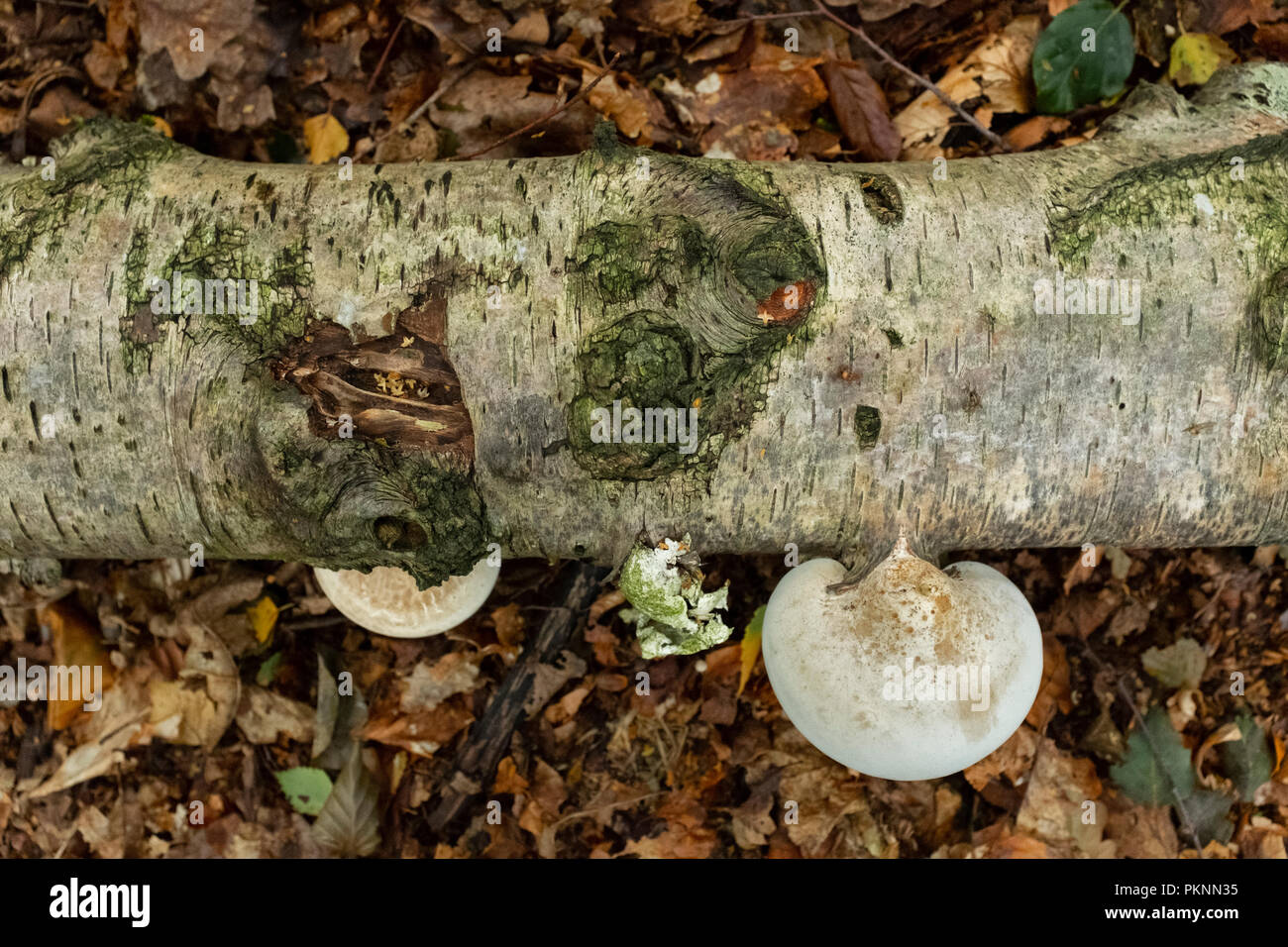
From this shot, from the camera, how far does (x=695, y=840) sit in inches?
138

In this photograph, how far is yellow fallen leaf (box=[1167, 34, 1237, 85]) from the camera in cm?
325

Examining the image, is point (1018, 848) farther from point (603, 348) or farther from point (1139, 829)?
point (603, 348)

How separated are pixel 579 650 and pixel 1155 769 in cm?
240

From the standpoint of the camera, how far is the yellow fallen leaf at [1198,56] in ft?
10.7

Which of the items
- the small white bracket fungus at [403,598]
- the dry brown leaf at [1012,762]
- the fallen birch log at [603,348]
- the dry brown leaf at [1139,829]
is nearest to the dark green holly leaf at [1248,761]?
the dry brown leaf at [1139,829]

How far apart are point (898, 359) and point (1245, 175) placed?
3.62 ft

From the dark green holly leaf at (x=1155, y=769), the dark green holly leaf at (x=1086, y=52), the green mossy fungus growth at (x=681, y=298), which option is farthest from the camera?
the dark green holly leaf at (x=1155, y=769)

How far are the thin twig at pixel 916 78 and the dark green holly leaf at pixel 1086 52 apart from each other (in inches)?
9.6

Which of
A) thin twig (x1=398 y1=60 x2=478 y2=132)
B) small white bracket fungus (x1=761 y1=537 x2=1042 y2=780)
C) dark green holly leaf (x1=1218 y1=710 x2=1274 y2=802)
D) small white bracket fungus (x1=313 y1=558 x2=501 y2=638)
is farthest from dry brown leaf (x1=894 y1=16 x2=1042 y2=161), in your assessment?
dark green holly leaf (x1=1218 y1=710 x2=1274 y2=802)

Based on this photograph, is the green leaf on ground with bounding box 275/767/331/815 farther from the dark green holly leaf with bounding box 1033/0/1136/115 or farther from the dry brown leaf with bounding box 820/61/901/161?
the dark green holly leaf with bounding box 1033/0/1136/115

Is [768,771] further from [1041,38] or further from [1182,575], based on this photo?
[1041,38]

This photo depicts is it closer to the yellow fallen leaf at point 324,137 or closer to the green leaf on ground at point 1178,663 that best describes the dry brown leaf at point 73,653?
the yellow fallen leaf at point 324,137

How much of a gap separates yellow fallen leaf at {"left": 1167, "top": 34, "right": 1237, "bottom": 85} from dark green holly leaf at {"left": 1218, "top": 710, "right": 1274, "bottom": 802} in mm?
2579

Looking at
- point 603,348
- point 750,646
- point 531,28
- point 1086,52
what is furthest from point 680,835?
point 1086,52
